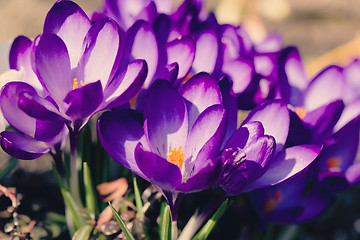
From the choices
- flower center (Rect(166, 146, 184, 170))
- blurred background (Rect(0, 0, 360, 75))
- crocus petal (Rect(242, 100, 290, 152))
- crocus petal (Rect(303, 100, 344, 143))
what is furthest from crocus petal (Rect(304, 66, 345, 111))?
blurred background (Rect(0, 0, 360, 75))

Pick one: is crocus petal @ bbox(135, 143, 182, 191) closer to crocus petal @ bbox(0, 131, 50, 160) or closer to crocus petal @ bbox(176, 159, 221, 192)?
crocus petal @ bbox(176, 159, 221, 192)

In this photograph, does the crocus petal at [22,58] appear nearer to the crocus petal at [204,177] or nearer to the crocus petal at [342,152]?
the crocus petal at [204,177]

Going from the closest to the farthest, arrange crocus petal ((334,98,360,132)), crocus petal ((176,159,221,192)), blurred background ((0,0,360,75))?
1. crocus petal ((176,159,221,192))
2. crocus petal ((334,98,360,132))
3. blurred background ((0,0,360,75))

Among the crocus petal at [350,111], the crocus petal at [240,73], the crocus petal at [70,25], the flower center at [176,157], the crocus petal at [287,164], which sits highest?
Result: the crocus petal at [70,25]

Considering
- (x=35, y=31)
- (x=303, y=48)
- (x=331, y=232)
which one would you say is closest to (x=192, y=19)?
(x=331, y=232)

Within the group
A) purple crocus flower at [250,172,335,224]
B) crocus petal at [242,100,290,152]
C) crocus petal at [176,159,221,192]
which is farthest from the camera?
purple crocus flower at [250,172,335,224]

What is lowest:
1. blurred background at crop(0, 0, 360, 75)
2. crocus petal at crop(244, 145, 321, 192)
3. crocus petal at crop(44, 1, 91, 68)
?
blurred background at crop(0, 0, 360, 75)

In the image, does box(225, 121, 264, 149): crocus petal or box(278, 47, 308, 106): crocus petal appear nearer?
box(225, 121, 264, 149): crocus petal

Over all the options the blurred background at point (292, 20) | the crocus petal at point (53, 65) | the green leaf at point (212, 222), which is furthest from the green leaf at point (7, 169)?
the blurred background at point (292, 20)
